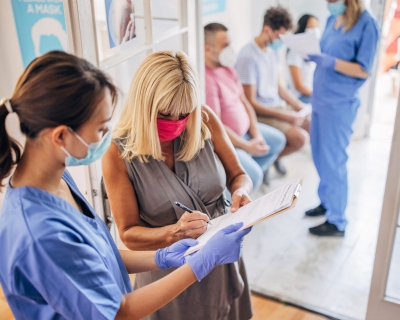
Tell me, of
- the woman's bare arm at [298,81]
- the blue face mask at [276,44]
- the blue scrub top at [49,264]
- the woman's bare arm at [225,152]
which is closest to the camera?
the blue scrub top at [49,264]

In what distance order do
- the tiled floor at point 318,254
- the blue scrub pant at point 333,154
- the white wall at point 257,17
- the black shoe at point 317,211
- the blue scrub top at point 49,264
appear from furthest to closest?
1. the white wall at point 257,17
2. the black shoe at point 317,211
3. the blue scrub pant at point 333,154
4. the tiled floor at point 318,254
5. the blue scrub top at point 49,264

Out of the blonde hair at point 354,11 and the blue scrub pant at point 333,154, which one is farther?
the blue scrub pant at point 333,154

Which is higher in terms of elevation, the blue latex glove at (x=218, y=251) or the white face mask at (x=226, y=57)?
the white face mask at (x=226, y=57)

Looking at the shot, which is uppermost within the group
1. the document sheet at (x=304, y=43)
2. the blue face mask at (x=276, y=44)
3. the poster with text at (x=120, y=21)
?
the poster with text at (x=120, y=21)

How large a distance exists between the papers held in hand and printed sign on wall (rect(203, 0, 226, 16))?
79.7 inches

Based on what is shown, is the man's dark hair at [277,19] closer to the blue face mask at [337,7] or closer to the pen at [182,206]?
the blue face mask at [337,7]

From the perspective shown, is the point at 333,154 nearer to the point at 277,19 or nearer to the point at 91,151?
the point at 277,19

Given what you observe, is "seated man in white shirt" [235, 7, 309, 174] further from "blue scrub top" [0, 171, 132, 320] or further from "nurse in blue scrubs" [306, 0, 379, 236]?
"blue scrub top" [0, 171, 132, 320]

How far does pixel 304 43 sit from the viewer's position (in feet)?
8.98

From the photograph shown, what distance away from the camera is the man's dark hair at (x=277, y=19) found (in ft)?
10.1

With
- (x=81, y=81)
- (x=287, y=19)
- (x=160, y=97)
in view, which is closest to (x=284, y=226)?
(x=287, y=19)

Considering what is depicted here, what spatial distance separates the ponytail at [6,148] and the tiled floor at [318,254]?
1.63 meters

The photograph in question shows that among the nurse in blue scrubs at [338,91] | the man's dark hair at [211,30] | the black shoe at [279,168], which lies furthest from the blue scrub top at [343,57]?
the black shoe at [279,168]

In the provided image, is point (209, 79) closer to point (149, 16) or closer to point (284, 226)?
point (149, 16)
